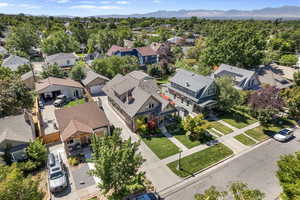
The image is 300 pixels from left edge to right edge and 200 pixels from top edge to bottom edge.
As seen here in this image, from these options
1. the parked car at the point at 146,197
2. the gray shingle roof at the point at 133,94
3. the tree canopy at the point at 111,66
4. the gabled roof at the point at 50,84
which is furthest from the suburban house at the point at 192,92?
the gabled roof at the point at 50,84

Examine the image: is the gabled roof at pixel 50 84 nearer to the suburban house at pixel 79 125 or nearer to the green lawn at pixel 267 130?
the suburban house at pixel 79 125

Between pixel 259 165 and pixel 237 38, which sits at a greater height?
pixel 237 38

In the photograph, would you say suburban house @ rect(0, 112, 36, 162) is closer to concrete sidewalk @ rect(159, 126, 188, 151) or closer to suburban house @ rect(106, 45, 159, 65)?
concrete sidewalk @ rect(159, 126, 188, 151)

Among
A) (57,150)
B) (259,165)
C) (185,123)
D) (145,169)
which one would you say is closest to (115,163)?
(145,169)

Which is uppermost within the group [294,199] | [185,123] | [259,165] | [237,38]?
[237,38]

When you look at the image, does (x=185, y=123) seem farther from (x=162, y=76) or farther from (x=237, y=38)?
(x=237, y=38)

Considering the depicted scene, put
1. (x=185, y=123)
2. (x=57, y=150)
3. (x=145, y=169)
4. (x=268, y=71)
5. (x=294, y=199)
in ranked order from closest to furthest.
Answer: (x=294, y=199), (x=145, y=169), (x=57, y=150), (x=185, y=123), (x=268, y=71)

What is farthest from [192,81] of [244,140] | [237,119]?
[244,140]
